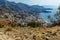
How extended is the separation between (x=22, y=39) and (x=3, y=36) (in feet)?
2.51

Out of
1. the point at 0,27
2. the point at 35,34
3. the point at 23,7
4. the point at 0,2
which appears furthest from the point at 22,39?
the point at 23,7

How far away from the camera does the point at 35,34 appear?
26.8 feet

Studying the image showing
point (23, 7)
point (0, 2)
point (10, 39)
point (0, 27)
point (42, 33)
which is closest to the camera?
point (10, 39)

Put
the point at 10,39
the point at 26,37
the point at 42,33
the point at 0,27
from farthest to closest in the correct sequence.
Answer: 1. the point at 0,27
2. the point at 42,33
3. the point at 26,37
4. the point at 10,39

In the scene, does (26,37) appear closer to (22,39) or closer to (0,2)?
(22,39)

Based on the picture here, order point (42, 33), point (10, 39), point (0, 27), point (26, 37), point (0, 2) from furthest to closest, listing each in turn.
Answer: point (0, 2) < point (0, 27) < point (42, 33) < point (26, 37) < point (10, 39)

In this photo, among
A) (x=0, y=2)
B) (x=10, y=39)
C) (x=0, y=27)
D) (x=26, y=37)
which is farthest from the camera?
(x=0, y=2)

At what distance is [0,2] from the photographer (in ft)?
200

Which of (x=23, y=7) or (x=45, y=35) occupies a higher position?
(x=45, y=35)

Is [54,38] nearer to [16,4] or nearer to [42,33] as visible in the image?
[42,33]

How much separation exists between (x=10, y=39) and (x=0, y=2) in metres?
54.6

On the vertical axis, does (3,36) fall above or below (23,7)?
above

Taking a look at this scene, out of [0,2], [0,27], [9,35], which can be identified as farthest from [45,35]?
[0,2]

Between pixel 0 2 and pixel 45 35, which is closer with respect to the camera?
pixel 45 35
